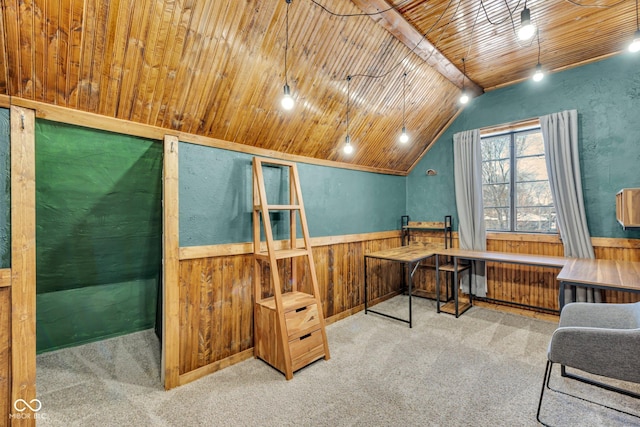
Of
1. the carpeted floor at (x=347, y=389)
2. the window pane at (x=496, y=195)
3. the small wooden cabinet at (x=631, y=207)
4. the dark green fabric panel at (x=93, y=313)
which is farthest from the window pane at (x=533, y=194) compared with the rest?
the dark green fabric panel at (x=93, y=313)

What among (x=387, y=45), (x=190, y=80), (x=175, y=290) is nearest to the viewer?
(x=190, y=80)

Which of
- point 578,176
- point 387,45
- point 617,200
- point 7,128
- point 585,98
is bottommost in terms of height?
point 617,200

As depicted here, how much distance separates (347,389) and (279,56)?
273 cm

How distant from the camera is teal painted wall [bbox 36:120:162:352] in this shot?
2.05 m

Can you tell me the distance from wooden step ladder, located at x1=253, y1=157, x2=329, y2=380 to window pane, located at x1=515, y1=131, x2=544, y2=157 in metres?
3.22

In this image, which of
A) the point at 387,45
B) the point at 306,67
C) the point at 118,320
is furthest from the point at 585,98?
the point at 118,320

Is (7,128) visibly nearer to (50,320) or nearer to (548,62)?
(50,320)

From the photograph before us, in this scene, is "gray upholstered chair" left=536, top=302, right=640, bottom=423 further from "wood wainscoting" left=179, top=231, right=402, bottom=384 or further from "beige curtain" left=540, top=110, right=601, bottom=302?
"wood wainscoting" left=179, top=231, right=402, bottom=384

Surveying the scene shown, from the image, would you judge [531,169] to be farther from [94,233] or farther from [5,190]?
[5,190]

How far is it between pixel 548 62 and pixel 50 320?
6.04 metres

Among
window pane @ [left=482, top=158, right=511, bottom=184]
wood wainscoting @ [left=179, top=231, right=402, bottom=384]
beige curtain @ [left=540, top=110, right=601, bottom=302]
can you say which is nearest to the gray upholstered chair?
beige curtain @ [left=540, top=110, right=601, bottom=302]

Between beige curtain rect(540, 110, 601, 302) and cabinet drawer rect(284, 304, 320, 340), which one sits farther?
beige curtain rect(540, 110, 601, 302)

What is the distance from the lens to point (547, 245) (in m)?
3.49

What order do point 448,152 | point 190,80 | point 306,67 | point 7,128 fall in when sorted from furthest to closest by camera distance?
1. point 448,152
2. point 306,67
3. point 190,80
4. point 7,128
